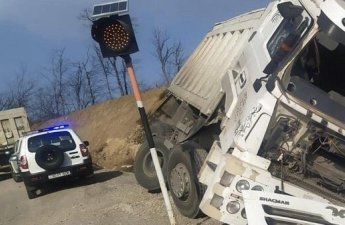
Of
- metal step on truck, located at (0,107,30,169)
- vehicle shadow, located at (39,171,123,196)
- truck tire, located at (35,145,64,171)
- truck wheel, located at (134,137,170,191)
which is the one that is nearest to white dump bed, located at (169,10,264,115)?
truck wheel, located at (134,137,170,191)

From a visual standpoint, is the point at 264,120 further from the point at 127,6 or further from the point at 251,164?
the point at 127,6

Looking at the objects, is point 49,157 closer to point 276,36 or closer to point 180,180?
point 180,180

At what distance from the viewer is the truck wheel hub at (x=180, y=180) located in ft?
29.1

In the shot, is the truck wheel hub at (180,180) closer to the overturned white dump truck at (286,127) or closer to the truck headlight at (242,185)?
the overturned white dump truck at (286,127)

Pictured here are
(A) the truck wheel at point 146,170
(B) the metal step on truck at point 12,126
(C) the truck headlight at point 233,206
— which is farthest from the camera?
(B) the metal step on truck at point 12,126

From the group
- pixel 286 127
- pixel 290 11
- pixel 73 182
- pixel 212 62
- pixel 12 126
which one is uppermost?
pixel 290 11

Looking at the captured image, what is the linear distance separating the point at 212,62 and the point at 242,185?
211 inches

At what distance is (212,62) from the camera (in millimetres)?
10992

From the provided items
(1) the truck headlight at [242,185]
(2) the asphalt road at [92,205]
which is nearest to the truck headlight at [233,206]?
(1) the truck headlight at [242,185]

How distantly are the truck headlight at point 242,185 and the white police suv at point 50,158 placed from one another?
1019 centimetres

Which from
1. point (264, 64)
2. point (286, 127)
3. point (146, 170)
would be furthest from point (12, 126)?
point (286, 127)

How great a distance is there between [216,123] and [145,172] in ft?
12.0

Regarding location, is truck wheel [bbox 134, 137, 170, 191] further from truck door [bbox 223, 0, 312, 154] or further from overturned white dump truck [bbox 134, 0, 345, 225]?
truck door [bbox 223, 0, 312, 154]

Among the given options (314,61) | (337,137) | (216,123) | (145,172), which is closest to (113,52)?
(216,123)
